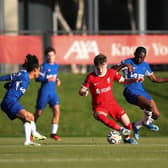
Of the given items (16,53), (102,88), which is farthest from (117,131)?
(16,53)

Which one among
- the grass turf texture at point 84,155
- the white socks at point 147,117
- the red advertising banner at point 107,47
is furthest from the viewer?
the red advertising banner at point 107,47

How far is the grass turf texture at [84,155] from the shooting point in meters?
13.1

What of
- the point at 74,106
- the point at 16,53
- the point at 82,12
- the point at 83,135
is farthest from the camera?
the point at 82,12

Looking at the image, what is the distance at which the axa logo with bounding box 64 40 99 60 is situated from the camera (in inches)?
1102

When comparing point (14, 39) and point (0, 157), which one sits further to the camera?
point (14, 39)

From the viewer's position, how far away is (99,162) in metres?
13.3

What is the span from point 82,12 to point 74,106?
43.2 ft

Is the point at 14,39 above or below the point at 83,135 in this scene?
above

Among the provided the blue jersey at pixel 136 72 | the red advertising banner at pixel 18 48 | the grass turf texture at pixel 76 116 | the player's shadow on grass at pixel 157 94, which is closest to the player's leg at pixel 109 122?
the blue jersey at pixel 136 72

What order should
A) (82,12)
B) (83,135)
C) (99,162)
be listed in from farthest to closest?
1. (82,12)
2. (83,135)
3. (99,162)

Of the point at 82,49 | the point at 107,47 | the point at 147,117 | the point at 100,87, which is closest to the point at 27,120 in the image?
the point at 100,87

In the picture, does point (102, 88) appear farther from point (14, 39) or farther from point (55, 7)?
point (55, 7)

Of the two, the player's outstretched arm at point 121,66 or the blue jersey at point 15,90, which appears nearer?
the blue jersey at point 15,90

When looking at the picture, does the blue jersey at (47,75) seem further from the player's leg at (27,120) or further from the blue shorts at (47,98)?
the player's leg at (27,120)
